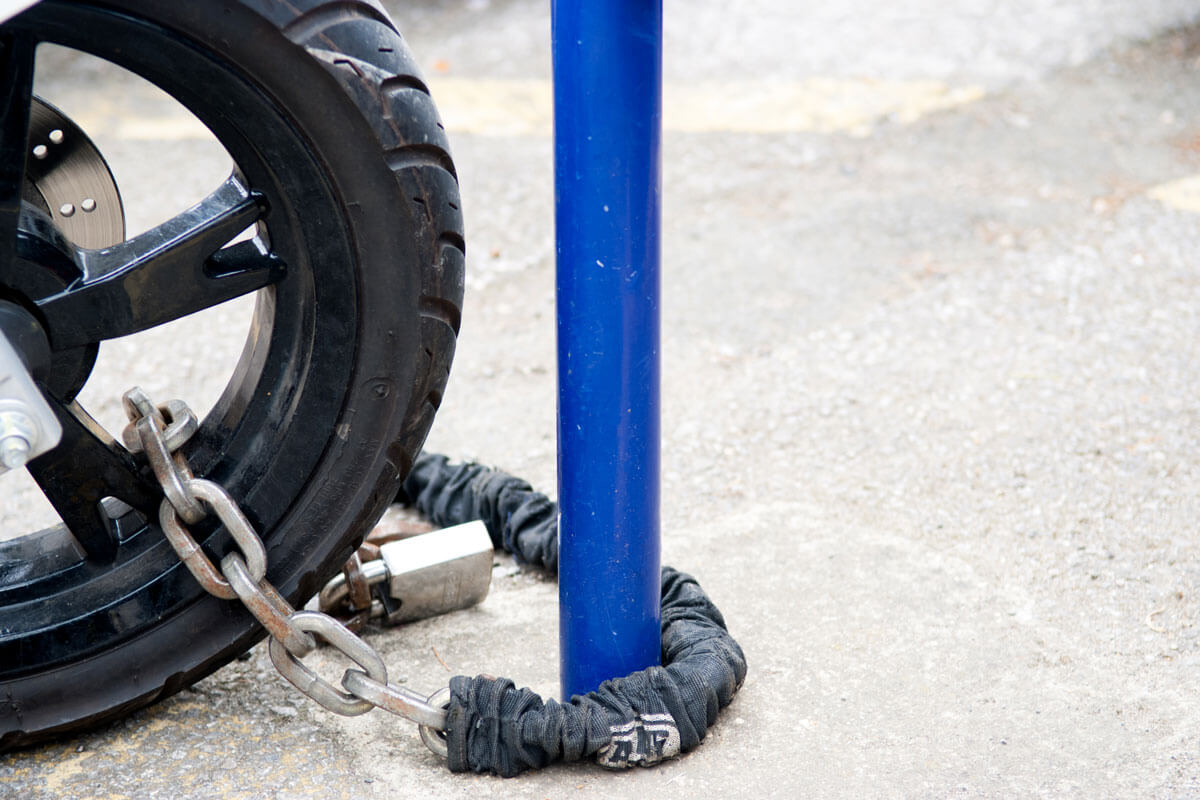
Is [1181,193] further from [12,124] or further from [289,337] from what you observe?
[12,124]

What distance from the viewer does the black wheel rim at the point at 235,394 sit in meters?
1.44

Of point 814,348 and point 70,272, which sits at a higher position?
point 70,272

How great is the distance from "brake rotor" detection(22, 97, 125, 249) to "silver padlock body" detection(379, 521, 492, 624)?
662 mm

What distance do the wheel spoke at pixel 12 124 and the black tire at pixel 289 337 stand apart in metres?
0.03

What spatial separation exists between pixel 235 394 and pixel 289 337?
161 mm

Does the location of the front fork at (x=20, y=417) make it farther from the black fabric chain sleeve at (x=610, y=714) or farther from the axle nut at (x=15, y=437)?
the black fabric chain sleeve at (x=610, y=714)

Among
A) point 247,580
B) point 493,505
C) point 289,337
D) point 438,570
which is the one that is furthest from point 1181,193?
point 247,580

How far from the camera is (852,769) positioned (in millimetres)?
1600

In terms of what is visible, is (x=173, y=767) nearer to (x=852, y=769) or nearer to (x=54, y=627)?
(x=54, y=627)

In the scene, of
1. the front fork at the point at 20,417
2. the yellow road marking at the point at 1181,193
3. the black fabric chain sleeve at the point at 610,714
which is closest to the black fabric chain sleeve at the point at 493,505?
the black fabric chain sleeve at the point at 610,714

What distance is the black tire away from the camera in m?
1.41

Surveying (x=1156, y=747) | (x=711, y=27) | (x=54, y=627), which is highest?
(x=711, y=27)

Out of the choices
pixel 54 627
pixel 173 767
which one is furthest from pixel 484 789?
pixel 54 627

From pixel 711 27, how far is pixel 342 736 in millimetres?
4645
